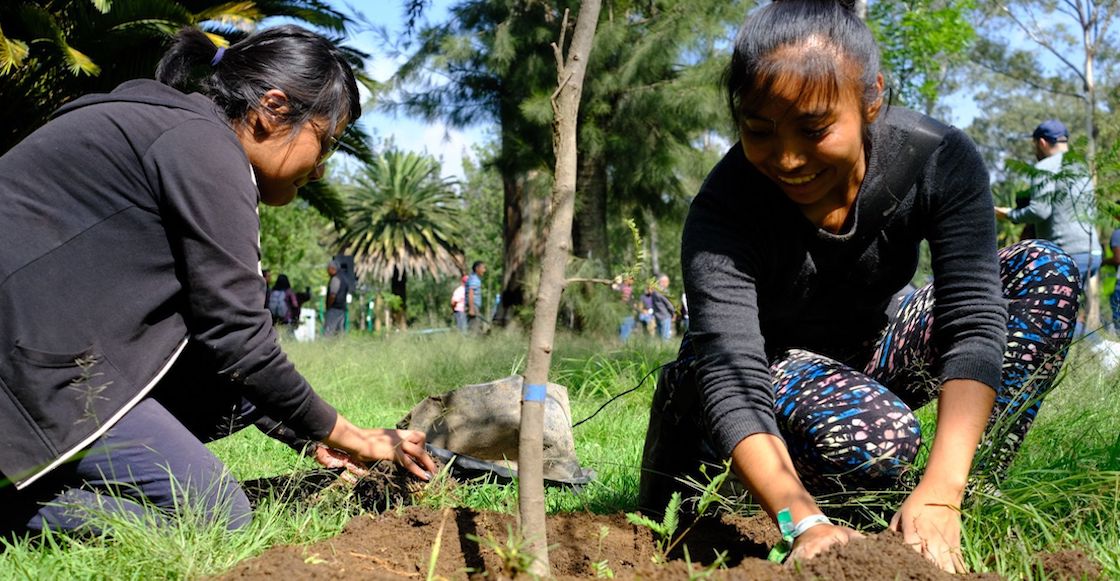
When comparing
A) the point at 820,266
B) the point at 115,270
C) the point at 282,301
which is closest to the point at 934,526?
the point at 820,266

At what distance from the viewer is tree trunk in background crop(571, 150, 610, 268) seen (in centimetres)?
952

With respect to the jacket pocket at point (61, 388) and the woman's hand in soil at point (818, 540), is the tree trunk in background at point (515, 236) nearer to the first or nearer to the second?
the jacket pocket at point (61, 388)

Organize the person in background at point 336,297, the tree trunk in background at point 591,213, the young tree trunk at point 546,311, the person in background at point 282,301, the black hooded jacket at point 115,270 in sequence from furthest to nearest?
the person in background at point 282,301
the person in background at point 336,297
the tree trunk in background at point 591,213
the black hooded jacket at point 115,270
the young tree trunk at point 546,311

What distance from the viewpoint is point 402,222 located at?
37312 millimetres

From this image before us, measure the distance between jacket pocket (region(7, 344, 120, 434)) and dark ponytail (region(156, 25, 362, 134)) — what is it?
2.33 ft

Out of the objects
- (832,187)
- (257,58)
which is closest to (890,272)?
(832,187)

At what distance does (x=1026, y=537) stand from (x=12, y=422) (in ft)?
6.90

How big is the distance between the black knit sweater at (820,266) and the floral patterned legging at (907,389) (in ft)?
0.43

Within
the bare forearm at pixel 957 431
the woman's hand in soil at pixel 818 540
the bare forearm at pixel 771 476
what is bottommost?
the woman's hand in soil at pixel 818 540

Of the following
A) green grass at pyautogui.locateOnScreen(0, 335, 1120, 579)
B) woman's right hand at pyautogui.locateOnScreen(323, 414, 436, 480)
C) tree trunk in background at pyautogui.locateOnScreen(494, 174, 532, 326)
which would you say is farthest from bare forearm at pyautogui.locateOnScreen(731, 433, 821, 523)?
tree trunk in background at pyautogui.locateOnScreen(494, 174, 532, 326)

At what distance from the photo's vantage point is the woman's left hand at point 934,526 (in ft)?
5.26

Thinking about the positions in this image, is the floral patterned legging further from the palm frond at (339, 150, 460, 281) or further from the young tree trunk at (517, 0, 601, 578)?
the palm frond at (339, 150, 460, 281)

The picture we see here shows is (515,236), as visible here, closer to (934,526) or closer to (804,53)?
(804,53)

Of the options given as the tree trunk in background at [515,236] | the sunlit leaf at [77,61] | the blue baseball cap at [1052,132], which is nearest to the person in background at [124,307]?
the blue baseball cap at [1052,132]
